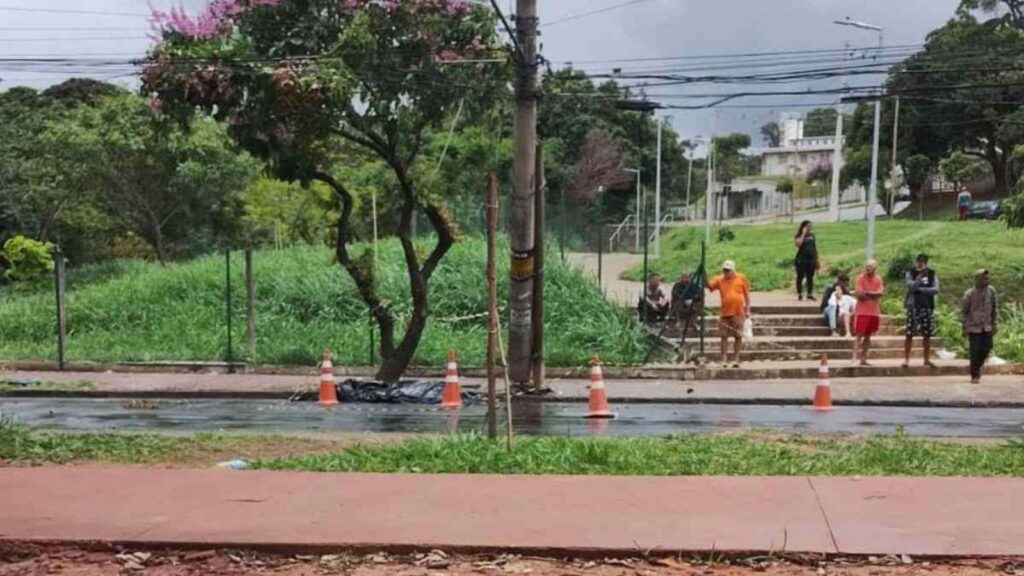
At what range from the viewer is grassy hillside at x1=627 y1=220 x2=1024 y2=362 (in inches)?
827

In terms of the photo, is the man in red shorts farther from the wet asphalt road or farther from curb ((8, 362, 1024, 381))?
the wet asphalt road

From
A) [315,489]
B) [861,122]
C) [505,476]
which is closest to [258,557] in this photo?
[315,489]

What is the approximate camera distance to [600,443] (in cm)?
869

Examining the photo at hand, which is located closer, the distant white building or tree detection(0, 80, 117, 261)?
tree detection(0, 80, 117, 261)

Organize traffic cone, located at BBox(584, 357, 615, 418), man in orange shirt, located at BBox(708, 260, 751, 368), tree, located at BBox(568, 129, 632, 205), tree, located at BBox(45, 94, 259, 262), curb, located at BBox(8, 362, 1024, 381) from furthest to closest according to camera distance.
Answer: tree, located at BBox(568, 129, 632, 205)
tree, located at BBox(45, 94, 259, 262)
curb, located at BBox(8, 362, 1024, 381)
man in orange shirt, located at BBox(708, 260, 751, 368)
traffic cone, located at BBox(584, 357, 615, 418)

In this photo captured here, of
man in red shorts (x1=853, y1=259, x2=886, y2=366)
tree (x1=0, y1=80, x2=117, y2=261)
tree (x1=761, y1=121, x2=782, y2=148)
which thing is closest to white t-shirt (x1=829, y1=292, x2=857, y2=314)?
man in red shorts (x1=853, y1=259, x2=886, y2=366)

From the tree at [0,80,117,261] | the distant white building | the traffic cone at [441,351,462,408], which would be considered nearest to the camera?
the traffic cone at [441,351,462,408]

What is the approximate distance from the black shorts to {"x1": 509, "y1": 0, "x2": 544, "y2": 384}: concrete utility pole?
22.7 feet

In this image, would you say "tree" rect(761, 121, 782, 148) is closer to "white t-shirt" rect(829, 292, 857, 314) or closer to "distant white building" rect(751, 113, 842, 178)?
"distant white building" rect(751, 113, 842, 178)

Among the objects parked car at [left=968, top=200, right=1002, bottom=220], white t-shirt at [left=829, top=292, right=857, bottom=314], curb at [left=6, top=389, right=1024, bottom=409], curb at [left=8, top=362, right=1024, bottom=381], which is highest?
parked car at [left=968, top=200, right=1002, bottom=220]

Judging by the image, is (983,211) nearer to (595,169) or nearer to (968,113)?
(968,113)

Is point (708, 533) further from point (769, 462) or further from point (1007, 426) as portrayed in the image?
point (1007, 426)

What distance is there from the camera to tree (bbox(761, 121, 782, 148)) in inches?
5266

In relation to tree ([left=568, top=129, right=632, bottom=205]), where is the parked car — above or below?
below
